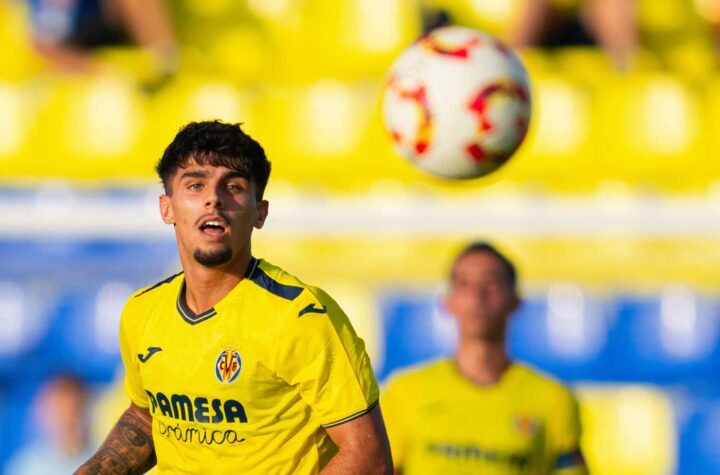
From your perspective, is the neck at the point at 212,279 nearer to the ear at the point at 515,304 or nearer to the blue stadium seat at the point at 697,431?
the ear at the point at 515,304

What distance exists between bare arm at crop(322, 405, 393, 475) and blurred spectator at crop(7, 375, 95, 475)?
428 centimetres

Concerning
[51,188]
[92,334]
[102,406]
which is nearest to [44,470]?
[102,406]

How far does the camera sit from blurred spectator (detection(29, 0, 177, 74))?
349 inches

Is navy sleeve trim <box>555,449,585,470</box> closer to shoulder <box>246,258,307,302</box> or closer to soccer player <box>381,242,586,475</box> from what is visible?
soccer player <box>381,242,586,475</box>

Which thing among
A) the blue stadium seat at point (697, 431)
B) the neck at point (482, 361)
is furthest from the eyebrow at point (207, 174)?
the blue stadium seat at point (697, 431)

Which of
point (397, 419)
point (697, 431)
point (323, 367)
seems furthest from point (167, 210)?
point (697, 431)

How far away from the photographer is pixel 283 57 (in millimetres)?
9578

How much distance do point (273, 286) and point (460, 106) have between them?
6.81 feet

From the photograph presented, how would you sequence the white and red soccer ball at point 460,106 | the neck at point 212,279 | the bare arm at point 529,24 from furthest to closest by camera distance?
1. the bare arm at point 529,24
2. the white and red soccer ball at point 460,106
3. the neck at point 212,279

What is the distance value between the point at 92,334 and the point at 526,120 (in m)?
4.59

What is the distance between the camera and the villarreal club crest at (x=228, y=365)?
3.12 meters

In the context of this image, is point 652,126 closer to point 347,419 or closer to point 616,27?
point 616,27

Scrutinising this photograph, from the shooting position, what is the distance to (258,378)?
122 inches

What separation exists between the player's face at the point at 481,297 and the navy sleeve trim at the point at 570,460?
1.61 ft
